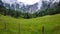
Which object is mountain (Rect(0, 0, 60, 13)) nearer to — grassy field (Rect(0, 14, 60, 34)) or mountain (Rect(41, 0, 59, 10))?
mountain (Rect(41, 0, 59, 10))

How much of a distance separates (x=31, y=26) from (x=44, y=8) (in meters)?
0.54

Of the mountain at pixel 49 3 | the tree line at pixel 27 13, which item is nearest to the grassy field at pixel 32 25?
the tree line at pixel 27 13

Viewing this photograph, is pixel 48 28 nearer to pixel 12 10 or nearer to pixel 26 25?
pixel 26 25

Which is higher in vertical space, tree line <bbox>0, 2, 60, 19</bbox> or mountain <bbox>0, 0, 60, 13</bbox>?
mountain <bbox>0, 0, 60, 13</bbox>

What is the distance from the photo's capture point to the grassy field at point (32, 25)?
14.1ft

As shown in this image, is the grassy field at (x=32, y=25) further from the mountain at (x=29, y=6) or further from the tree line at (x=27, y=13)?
the mountain at (x=29, y=6)

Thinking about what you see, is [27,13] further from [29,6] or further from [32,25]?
[32,25]

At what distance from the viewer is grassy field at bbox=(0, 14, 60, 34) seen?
4.30 metres

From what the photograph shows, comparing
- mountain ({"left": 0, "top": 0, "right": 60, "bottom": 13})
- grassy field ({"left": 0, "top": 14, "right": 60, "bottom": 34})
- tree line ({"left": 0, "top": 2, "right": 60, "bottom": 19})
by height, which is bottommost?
grassy field ({"left": 0, "top": 14, "right": 60, "bottom": 34})

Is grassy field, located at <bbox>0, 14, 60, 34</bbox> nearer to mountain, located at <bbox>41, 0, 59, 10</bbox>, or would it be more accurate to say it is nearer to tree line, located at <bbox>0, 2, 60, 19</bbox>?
tree line, located at <bbox>0, 2, 60, 19</bbox>

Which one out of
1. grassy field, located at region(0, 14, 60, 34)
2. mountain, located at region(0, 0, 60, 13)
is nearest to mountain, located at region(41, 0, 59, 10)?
mountain, located at region(0, 0, 60, 13)

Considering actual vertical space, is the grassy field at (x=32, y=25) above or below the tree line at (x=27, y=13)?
below

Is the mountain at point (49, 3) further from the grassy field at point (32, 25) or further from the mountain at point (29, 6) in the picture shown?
the grassy field at point (32, 25)

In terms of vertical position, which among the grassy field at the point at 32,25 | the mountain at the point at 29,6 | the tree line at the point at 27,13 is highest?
the mountain at the point at 29,6
